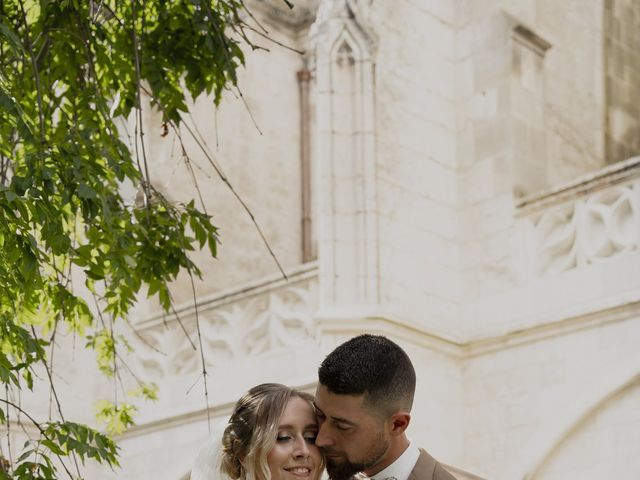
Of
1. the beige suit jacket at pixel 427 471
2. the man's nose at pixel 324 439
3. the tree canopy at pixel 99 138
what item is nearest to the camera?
the beige suit jacket at pixel 427 471

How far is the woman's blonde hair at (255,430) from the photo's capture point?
3.78 metres

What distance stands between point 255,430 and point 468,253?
6.00 m

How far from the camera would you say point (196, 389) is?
35.3 ft

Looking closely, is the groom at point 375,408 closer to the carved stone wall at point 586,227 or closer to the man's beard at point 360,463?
the man's beard at point 360,463

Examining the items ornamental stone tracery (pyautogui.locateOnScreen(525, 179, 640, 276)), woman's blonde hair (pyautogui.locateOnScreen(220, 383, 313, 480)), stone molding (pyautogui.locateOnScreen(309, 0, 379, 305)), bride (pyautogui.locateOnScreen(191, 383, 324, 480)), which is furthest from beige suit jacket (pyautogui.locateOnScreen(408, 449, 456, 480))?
stone molding (pyautogui.locateOnScreen(309, 0, 379, 305))

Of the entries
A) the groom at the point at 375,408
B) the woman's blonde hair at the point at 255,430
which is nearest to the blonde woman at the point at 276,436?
the woman's blonde hair at the point at 255,430

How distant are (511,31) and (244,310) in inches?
110

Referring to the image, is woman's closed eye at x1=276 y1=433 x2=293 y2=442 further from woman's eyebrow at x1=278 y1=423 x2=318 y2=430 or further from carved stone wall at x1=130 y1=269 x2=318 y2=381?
carved stone wall at x1=130 y1=269 x2=318 y2=381

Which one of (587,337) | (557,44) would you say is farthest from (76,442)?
(557,44)

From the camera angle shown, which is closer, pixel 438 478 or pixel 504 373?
pixel 438 478

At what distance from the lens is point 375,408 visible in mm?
3213

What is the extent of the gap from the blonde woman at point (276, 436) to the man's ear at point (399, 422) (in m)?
0.50

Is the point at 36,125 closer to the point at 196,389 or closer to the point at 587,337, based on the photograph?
the point at 587,337

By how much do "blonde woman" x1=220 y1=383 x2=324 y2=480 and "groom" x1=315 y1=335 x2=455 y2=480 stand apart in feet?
1.38
